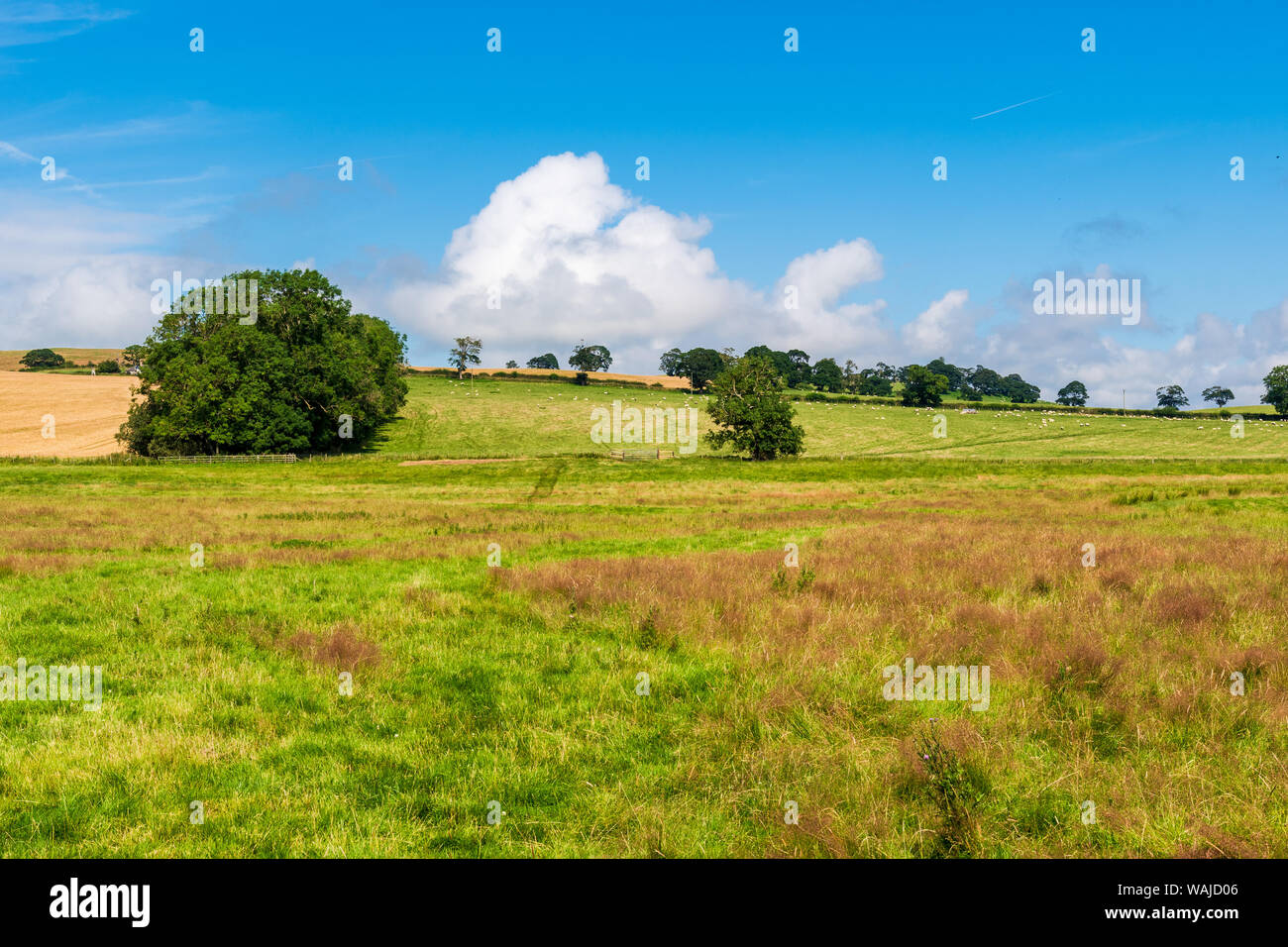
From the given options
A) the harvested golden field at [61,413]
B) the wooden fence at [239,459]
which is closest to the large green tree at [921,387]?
the wooden fence at [239,459]

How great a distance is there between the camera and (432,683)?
9.34m

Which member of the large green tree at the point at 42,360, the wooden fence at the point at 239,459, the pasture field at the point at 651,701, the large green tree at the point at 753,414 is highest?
the large green tree at the point at 42,360

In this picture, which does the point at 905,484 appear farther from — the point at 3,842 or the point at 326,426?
the point at 326,426

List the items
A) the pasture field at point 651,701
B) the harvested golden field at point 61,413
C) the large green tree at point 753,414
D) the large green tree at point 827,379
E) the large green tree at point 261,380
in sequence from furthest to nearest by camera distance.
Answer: the large green tree at point 827,379, the harvested golden field at point 61,413, the large green tree at point 753,414, the large green tree at point 261,380, the pasture field at point 651,701

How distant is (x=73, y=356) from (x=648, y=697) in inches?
8200

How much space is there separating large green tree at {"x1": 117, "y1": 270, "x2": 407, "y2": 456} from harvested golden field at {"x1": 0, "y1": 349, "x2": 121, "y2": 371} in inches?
3848

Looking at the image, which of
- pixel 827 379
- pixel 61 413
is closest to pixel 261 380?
pixel 61 413

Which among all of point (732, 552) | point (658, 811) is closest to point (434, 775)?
point (658, 811)

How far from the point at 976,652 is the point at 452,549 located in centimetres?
1419

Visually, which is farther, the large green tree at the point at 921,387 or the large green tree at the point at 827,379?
the large green tree at the point at 827,379

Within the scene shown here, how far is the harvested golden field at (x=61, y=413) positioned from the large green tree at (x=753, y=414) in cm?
6788

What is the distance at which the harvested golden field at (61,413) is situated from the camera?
83.1 metres

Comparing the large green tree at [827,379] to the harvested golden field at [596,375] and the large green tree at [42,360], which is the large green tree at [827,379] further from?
the large green tree at [42,360]

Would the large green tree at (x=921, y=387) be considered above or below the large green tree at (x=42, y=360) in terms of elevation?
below
